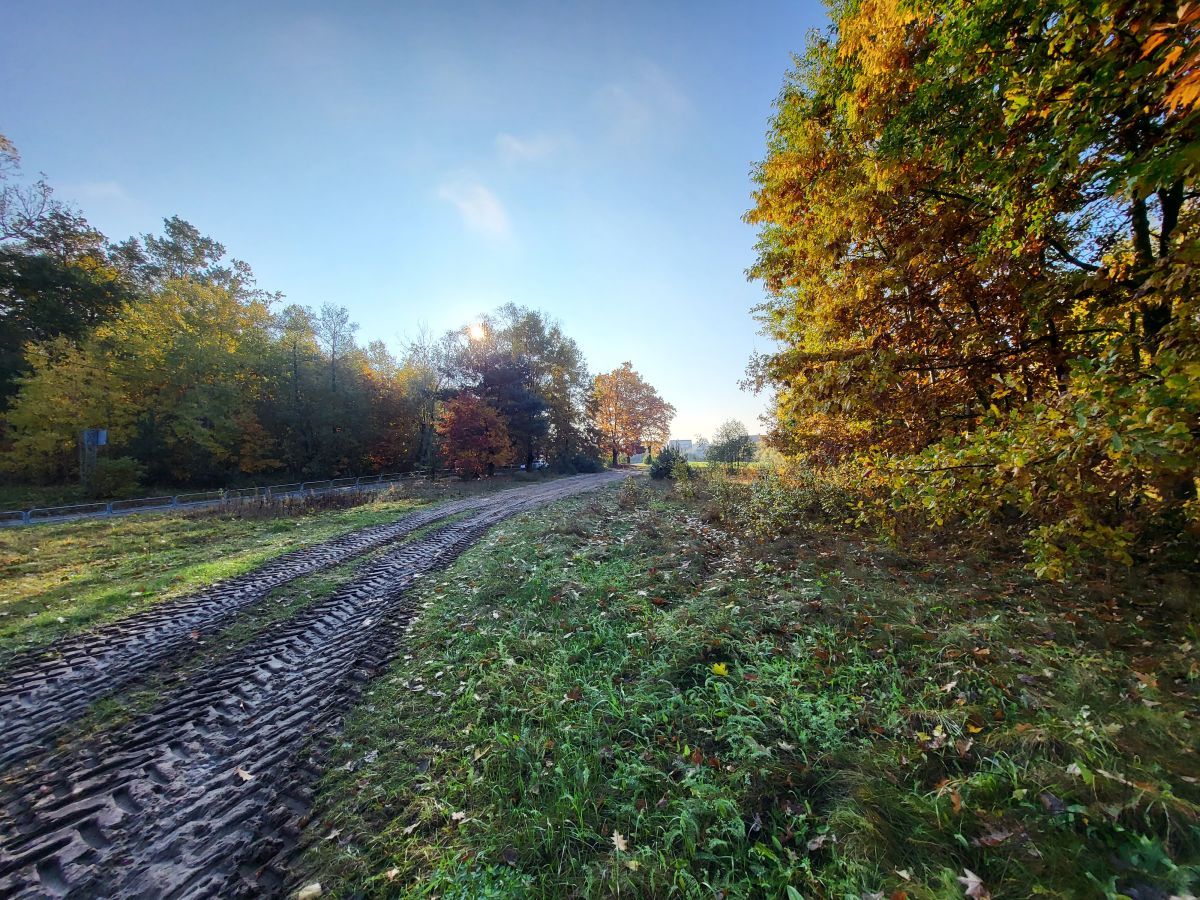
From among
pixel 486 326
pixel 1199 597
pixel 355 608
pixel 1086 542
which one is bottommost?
pixel 355 608

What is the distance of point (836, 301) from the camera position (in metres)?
6.10

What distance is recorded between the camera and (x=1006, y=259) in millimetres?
4848

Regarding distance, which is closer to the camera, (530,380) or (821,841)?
Result: (821,841)

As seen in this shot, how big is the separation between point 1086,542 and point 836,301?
4.09 m

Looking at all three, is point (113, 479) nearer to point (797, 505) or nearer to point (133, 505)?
point (133, 505)

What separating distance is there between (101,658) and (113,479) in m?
21.2

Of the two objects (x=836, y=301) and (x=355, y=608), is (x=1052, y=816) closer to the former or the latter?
(x=836, y=301)

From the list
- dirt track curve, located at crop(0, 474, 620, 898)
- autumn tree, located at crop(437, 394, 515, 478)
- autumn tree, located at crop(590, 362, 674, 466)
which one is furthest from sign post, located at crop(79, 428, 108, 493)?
autumn tree, located at crop(590, 362, 674, 466)

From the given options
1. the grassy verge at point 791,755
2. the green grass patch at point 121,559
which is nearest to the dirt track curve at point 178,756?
the grassy verge at point 791,755

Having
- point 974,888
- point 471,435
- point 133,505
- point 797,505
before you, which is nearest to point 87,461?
point 133,505

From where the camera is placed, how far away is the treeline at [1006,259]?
2.63m

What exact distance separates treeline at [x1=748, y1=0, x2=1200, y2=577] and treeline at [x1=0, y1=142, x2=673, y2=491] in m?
22.3

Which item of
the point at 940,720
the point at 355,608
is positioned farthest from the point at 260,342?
the point at 940,720

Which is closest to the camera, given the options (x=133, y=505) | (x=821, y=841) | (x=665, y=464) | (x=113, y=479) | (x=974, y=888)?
(x=974, y=888)
